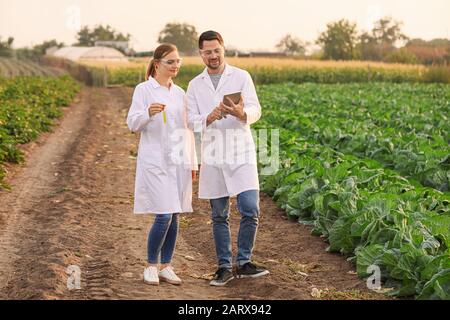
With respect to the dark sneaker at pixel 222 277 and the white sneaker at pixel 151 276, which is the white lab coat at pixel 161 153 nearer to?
the white sneaker at pixel 151 276

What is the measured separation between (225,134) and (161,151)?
0.51m

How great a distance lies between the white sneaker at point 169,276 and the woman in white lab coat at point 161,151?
69mm

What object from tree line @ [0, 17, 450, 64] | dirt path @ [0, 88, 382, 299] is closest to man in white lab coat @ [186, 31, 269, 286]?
dirt path @ [0, 88, 382, 299]

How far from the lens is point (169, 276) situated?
6.10 meters

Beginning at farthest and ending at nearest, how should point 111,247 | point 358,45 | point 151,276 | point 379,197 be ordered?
point 358,45
point 111,247
point 379,197
point 151,276

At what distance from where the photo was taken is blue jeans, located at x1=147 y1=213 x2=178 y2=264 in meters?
5.89

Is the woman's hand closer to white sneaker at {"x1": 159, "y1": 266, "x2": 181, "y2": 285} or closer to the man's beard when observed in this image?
the man's beard

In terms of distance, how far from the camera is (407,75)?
153 feet

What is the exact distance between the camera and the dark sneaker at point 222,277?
20.0 feet

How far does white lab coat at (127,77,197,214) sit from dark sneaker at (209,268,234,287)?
55 cm

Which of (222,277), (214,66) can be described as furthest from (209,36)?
(222,277)

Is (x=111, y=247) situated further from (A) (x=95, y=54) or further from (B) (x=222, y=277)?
(A) (x=95, y=54)

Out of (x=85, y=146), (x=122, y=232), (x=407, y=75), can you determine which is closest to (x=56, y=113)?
(x=85, y=146)
